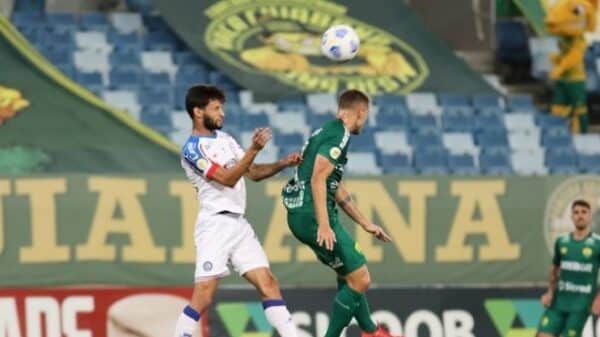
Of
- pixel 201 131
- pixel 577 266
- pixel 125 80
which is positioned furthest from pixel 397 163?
pixel 201 131

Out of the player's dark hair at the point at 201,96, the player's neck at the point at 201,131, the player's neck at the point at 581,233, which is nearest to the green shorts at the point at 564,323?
the player's neck at the point at 581,233

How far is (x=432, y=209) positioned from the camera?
55.7 ft

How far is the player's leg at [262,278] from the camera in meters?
12.1

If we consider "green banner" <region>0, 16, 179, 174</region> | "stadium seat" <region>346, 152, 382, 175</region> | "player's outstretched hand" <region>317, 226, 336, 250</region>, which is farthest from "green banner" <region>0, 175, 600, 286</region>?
"player's outstretched hand" <region>317, 226, 336, 250</region>

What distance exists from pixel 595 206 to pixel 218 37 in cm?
502

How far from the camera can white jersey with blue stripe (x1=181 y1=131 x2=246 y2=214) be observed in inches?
477

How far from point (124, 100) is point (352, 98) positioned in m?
7.14

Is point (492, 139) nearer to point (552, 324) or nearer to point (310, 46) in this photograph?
point (310, 46)

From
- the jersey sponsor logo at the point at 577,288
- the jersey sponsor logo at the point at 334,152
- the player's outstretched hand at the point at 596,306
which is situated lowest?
the player's outstretched hand at the point at 596,306

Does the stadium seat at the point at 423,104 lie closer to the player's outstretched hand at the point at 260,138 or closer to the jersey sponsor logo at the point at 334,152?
the jersey sponsor logo at the point at 334,152

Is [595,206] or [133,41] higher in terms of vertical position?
[133,41]

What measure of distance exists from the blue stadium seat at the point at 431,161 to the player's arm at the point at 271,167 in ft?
22.7

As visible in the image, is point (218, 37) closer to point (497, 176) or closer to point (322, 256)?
point (497, 176)

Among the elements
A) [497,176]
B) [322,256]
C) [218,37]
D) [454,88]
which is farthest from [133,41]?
[322,256]
